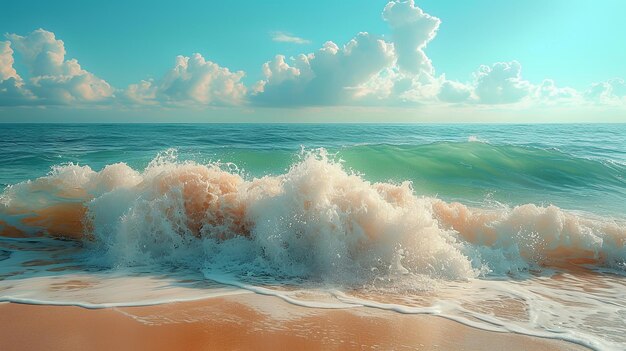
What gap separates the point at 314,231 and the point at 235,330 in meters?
2.53

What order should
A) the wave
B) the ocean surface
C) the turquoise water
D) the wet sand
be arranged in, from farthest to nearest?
the turquoise water, the wave, the ocean surface, the wet sand

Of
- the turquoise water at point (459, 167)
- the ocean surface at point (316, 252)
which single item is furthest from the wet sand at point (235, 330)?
the turquoise water at point (459, 167)

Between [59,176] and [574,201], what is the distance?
49.9ft

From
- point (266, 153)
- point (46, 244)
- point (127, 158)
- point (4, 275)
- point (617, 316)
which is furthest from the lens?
point (266, 153)

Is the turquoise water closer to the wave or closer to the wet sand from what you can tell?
the wave

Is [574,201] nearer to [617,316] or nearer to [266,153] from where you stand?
[617,316]

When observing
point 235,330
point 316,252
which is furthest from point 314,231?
point 235,330

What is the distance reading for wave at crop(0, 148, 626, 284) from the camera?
5.72 metres

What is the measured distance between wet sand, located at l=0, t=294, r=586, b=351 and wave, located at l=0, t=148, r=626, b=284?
126 centimetres

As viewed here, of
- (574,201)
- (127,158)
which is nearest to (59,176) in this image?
(127,158)

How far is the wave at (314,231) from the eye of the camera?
572 centimetres

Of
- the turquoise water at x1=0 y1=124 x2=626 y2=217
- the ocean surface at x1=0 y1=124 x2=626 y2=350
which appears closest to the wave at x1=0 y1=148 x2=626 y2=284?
the ocean surface at x1=0 y1=124 x2=626 y2=350

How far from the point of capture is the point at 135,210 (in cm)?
673

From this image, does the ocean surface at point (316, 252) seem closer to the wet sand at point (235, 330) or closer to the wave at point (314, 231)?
the wave at point (314, 231)
